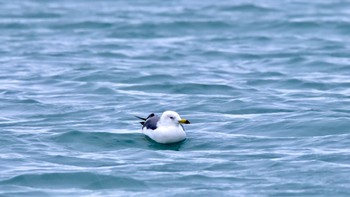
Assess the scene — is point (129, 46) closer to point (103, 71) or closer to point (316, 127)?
point (103, 71)

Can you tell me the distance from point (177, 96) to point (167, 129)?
15.5 ft

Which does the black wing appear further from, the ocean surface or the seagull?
the ocean surface

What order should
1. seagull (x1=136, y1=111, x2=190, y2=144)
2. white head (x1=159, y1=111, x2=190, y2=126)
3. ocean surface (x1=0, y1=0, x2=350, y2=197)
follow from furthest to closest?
white head (x1=159, y1=111, x2=190, y2=126)
seagull (x1=136, y1=111, x2=190, y2=144)
ocean surface (x1=0, y1=0, x2=350, y2=197)

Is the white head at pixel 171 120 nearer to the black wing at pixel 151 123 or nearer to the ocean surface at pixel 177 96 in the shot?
the black wing at pixel 151 123

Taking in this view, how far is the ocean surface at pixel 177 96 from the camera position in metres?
12.5

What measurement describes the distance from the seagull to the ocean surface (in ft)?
0.42

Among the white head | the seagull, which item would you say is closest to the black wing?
the seagull

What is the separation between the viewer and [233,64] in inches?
915

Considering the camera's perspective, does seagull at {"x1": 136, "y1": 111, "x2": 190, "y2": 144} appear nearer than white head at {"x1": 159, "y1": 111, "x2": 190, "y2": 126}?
Yes

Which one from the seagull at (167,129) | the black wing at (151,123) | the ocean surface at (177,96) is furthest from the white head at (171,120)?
the ocean surface at (177,96)

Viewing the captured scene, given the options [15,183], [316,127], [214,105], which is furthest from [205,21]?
[15,183]

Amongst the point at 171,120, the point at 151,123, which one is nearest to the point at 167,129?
the point at 171,120

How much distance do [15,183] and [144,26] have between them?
55.7ft

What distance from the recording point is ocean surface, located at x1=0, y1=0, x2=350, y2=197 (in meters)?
12.5
